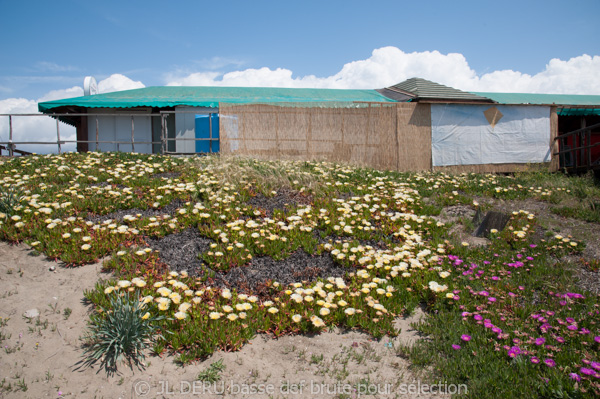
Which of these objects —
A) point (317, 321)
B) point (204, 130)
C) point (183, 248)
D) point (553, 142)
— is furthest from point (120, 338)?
point (553, 142)

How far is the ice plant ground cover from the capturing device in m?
3.30

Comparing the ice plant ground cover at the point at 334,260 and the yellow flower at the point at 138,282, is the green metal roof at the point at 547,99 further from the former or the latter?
the yellow flower at the point at 138,282

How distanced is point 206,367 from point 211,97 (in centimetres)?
1420

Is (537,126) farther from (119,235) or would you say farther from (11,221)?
(11,221)

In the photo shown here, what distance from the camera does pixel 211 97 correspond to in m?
15.9

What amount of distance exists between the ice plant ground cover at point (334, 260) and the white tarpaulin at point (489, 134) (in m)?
4.62

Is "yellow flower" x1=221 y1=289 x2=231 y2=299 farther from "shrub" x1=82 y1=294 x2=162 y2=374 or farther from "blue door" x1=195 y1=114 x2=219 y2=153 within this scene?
"blue door" x1=195 y1=114 x2=219 y2=153

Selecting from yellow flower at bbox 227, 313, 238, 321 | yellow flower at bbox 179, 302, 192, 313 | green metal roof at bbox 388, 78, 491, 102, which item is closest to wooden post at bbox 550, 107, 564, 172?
green metal roof at bbox 388, 78, 491, 102

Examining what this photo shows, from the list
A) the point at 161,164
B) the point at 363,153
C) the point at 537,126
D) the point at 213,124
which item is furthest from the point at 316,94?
the point at 161,164

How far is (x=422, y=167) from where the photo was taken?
12.1 m

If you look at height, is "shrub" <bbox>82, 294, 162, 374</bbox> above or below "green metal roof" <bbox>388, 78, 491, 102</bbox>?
below

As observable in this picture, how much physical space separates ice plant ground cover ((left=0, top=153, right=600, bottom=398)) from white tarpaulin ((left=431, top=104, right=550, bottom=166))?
4.62 meters

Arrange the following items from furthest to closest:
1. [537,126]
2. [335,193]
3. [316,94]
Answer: [316,94] < [537,126] < [335,193]

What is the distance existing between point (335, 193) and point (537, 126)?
9874mm
